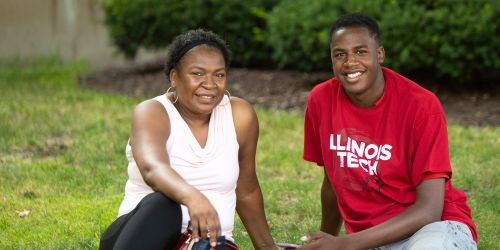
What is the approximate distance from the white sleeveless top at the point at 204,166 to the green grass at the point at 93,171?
0.97 m

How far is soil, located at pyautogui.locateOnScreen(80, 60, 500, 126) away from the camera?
28.2 feet

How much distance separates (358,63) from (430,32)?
4.61 metres

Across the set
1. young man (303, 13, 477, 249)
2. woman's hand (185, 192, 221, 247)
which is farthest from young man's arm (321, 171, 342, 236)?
woman's hand (185, 192, 221, 247)

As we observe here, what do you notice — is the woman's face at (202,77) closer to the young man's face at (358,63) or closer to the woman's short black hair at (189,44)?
the woman's short black hair at (189,44)

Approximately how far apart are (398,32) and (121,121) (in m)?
2.73

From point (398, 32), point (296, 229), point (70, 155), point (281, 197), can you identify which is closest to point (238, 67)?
point (398, 32)

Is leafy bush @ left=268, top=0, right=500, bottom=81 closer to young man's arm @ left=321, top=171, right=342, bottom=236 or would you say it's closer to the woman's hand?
young man's arm @ left=321, top=171, right=342, bottom=236

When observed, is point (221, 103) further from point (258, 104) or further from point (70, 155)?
point (258, 104)

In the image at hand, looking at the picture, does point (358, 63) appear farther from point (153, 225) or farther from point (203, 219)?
point (153, 225)

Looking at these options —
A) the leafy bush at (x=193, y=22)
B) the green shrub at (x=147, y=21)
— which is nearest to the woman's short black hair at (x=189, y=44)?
the leafy bush at (x=193, y=22)

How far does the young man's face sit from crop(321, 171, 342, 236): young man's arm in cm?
58

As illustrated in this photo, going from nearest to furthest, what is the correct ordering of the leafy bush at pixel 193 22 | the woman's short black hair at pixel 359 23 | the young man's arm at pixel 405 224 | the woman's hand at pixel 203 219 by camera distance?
the woman's hand at pixel 203 219 < the young man's arm at pixel 405 224 < the woman's short black hair at pixel 359 23 < the leafy bush at pixel 193 22

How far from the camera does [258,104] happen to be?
29.7 ft

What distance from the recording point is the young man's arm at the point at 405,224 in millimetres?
3973
